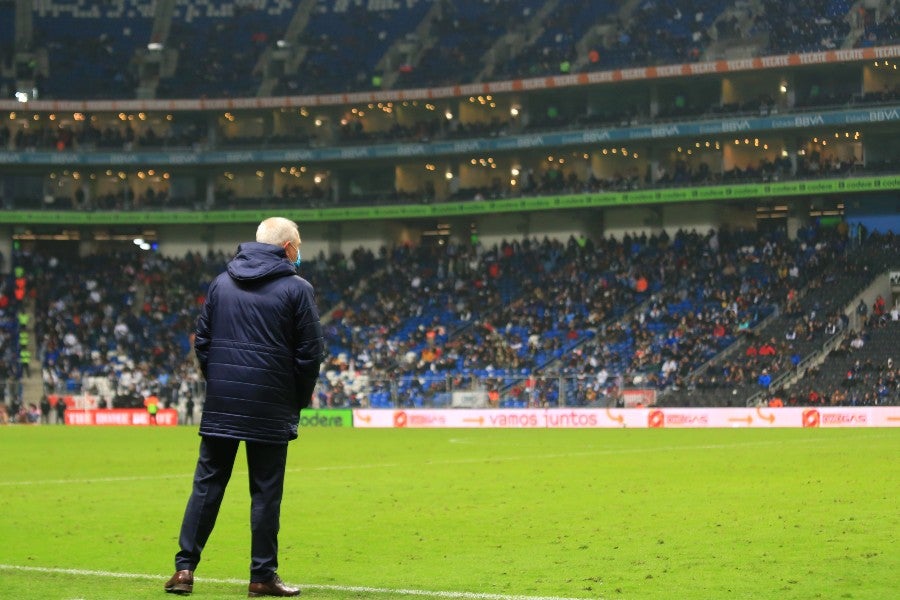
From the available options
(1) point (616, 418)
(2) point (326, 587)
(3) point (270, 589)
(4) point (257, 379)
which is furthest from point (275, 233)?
(1) point (616, 418)

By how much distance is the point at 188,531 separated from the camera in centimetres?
1015

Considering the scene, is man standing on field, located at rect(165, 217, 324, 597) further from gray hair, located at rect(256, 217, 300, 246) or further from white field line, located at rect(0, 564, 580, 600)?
white field line, located at rect(0, 564, 580, 600)

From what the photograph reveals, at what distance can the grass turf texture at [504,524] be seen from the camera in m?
11.4

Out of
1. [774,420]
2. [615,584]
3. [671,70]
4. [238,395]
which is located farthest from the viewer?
[671,70]

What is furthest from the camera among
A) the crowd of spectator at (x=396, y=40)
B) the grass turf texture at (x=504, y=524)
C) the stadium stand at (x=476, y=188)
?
the crowd of spectator at (x=396, y=40)

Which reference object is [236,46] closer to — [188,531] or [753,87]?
[753,87]

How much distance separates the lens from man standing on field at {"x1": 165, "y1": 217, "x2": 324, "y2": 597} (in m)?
9.91

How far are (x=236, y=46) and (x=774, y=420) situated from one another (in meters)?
49.5

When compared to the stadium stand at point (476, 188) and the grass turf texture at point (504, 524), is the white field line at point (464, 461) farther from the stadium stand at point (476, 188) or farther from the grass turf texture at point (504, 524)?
the stadium stand at point (476, 188)

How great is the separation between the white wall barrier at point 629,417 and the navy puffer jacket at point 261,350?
1670 inches

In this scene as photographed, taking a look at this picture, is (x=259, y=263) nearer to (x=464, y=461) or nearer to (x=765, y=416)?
(x=464, y=461)

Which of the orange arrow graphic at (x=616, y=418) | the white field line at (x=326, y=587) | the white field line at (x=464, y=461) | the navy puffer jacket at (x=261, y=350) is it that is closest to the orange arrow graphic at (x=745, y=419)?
the orange arrow graphic at (x=616, y=418)

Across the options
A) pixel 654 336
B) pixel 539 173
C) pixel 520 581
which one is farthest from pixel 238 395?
pixel 539 173

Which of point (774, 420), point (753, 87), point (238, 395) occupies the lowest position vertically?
point (774, 420)
